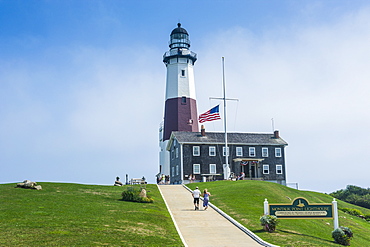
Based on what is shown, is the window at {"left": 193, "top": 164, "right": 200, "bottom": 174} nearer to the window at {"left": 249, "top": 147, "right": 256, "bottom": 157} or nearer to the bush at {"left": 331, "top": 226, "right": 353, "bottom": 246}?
the window at {"left": 249, "top": 147, "right": 256, "bottom": 157}

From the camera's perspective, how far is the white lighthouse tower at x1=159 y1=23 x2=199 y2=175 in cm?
6162

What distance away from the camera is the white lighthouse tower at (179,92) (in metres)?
61.6

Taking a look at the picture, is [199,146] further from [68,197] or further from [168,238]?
[168,238]

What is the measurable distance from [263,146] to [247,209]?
28.8 meters

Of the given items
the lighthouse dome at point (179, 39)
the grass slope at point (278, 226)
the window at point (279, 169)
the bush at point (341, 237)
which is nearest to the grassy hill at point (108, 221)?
the grass slope at point (278, 226)

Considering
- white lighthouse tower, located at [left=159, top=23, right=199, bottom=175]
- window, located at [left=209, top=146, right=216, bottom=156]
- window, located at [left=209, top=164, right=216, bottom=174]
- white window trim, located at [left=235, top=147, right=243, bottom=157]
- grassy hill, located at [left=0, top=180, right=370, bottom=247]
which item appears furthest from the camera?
white lighthouse tower, located at [left=159, top=23, right=199, bottom=175]

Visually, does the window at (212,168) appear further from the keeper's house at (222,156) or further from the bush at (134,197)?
the bush at (134,197)

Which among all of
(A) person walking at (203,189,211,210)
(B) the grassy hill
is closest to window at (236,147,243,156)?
(B) the grassy hill

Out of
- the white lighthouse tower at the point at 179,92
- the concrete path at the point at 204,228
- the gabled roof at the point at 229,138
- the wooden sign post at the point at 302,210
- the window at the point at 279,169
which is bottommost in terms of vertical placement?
the concrete path at the point at 204,228

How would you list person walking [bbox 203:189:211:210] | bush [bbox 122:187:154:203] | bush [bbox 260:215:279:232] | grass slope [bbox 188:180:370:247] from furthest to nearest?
bush [bbox 122:187:154:203], person walking [bbox 203:189:211:210], bush [bbox 260:215:279:232], grass slope [bbox 188:180:370:247]

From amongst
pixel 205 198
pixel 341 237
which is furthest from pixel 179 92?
pixel 341 237

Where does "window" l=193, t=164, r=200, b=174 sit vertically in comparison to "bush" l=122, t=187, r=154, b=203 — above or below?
above

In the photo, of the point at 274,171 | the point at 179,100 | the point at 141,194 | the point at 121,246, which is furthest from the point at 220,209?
the point at 179,100

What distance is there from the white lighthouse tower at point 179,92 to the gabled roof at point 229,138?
4.23 m
